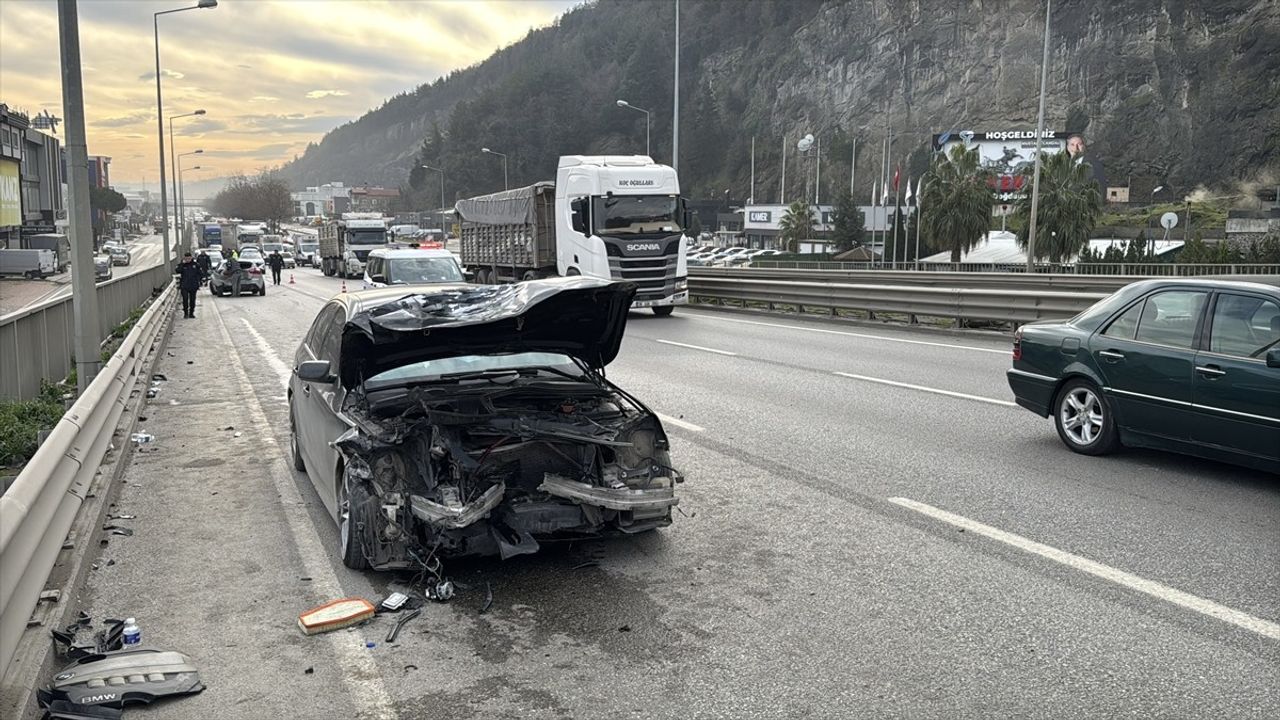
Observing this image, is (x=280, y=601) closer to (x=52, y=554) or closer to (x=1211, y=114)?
(x=52, y=554)

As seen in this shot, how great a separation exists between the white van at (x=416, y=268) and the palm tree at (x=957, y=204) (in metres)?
52.2

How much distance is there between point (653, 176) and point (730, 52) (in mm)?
149610

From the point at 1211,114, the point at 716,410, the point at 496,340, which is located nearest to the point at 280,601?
the point at 496,340

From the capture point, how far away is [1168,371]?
752 centimetres

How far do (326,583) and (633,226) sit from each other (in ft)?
60.3

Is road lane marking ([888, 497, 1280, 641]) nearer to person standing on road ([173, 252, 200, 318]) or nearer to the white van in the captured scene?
the white van

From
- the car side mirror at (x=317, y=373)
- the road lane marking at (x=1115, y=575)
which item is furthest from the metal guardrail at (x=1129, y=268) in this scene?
the car side mirror at (x=317, y=373)

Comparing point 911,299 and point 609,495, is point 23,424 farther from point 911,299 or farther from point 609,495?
point 911,299

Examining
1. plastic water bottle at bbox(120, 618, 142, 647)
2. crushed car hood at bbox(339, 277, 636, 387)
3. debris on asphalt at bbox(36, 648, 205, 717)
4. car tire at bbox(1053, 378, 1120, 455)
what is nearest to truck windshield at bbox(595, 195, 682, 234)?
car tire at bbox(1053, 378, 1120, 455)

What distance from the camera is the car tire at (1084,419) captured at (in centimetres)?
809

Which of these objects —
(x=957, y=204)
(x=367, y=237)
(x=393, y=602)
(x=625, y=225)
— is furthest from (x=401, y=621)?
(x=957, y=204)

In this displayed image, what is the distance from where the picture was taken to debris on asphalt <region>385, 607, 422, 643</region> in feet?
15.9

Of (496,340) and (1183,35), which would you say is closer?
(496,340)

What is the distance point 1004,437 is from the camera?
359 inches
